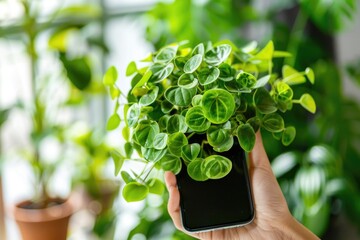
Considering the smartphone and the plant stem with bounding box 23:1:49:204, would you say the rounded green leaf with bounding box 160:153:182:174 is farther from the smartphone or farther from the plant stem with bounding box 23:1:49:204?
the plant stem with bounding box 23:1:49:204

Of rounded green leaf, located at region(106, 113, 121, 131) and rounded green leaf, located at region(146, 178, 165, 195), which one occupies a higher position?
rounded green leaf, located at region(106, 113, 121, 131)

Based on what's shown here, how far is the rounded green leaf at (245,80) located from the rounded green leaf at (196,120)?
9 centimetres

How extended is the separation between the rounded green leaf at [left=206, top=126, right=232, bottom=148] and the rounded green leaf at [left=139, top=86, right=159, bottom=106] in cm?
11

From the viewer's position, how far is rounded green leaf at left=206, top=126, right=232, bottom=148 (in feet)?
2.75

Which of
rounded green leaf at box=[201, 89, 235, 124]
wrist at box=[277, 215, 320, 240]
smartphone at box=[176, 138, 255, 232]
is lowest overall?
wrist at box=[277, 215, 320, 240]

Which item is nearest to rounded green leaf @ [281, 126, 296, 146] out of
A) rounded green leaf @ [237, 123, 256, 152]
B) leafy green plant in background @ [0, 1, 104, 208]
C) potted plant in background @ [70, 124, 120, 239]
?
rounded green leaf @ [237, 123, 256, 152]

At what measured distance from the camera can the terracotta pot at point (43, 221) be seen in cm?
176

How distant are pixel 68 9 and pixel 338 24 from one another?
906 mm

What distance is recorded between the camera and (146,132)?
0.87 metres

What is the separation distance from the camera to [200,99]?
0.84m

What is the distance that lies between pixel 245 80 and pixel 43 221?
3.69 feet

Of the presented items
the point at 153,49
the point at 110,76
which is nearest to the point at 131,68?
the point at 110,76

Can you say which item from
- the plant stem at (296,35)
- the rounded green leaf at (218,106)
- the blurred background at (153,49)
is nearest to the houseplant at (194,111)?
the rounded green leaf at (218,106)

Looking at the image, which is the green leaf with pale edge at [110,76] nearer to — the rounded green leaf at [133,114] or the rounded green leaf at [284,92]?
the rounded green leaf at [133,114]
